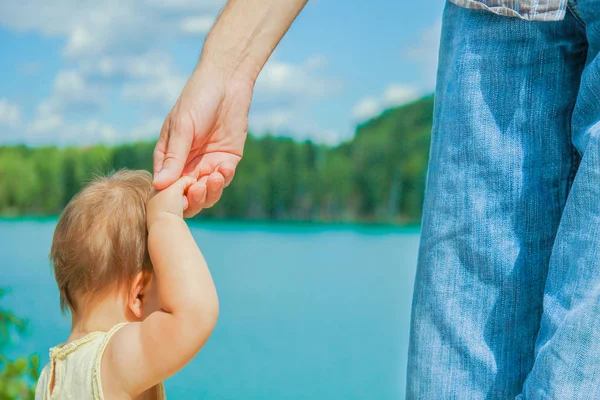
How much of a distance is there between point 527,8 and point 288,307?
12277 mm

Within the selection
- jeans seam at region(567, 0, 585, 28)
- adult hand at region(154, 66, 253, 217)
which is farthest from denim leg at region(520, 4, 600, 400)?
adult hand at region(154, 66, 253, 217)

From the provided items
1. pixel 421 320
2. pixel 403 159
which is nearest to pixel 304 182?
pixel 403 159

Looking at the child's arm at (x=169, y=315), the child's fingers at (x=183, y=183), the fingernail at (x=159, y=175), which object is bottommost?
the child's arm at (x=169, y=315)

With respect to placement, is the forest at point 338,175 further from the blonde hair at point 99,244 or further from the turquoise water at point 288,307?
the blonde hair at point 99,244

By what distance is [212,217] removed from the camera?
19.4m

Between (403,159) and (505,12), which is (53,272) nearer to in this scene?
(505,12)

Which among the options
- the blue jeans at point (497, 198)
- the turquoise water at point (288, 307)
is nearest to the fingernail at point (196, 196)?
the blue jeans at point (497, 198)

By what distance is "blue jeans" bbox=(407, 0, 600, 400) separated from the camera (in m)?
0.95

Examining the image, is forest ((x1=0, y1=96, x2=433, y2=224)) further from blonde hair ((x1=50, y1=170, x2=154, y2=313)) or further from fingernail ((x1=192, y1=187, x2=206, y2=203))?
fingernail ((x1=192, y1=187, x2=206, y2=203))

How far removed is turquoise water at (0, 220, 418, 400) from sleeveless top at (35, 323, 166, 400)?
3.21m

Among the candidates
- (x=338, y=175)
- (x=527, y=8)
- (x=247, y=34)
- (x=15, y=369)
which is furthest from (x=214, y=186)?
(x=338, y=175)

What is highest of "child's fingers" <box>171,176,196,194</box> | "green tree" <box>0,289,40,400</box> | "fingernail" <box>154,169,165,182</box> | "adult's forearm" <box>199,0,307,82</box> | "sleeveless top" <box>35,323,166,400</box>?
"adult's forearm" <box>199,0,307,82</box>

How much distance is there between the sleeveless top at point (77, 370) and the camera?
1153mm

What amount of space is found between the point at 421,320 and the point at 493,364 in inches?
4.8
